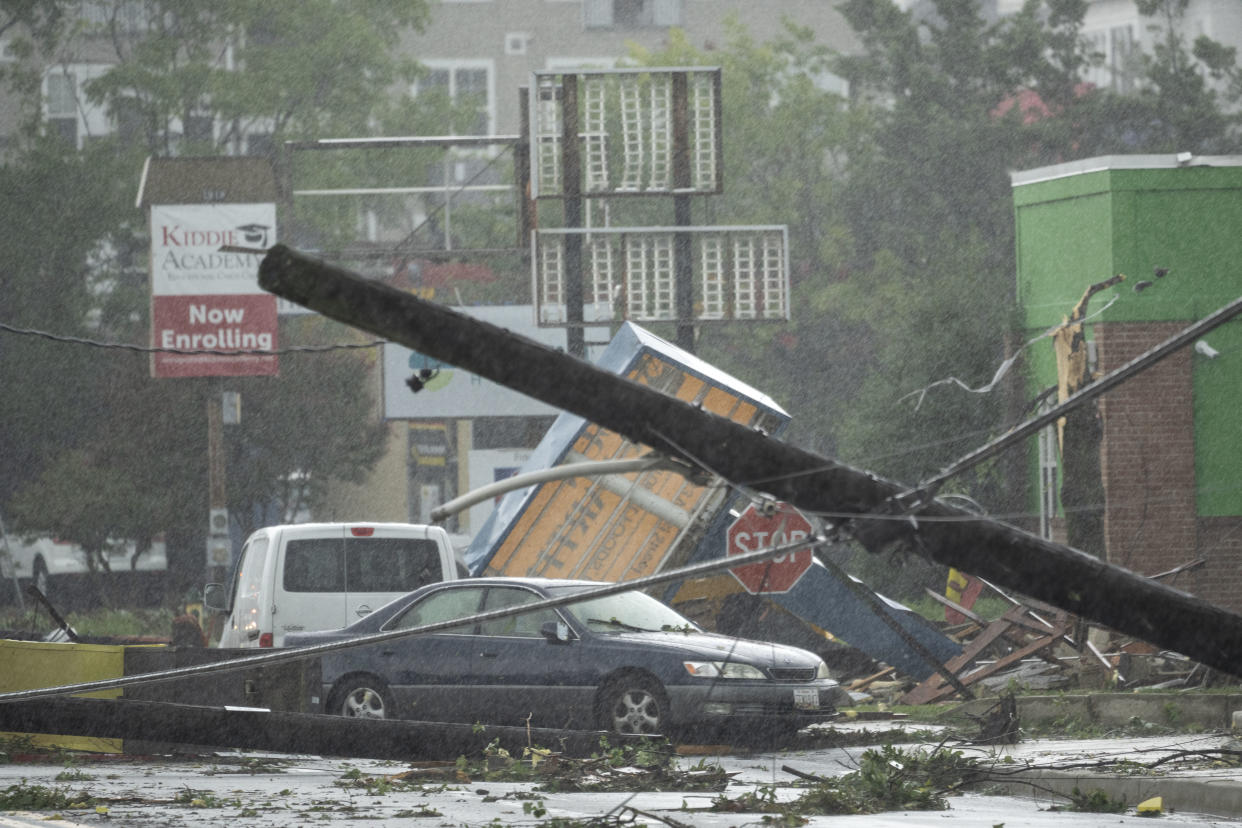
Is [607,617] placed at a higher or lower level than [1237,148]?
lower

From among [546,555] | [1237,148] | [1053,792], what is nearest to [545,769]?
[1053,792]

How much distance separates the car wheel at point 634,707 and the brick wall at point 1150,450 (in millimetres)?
10710

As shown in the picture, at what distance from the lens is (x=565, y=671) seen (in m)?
14.5

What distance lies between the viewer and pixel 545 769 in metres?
12.2

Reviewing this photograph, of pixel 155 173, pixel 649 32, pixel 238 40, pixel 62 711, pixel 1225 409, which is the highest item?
pixel 649 32

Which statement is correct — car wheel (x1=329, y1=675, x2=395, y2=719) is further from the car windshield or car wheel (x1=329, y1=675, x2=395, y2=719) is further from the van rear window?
the van rear window

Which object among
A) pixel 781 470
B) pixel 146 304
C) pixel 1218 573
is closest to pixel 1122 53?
pixel 146 304

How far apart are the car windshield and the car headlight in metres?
0.86

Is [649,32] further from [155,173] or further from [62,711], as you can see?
[62,711]

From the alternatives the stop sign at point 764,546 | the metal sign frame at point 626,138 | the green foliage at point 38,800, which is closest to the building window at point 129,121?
the metal sign frame at point 626,138

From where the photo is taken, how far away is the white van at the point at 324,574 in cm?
1669

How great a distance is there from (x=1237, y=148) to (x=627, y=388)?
43568 mm

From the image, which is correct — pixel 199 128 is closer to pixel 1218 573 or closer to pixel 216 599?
pixel 1218 573

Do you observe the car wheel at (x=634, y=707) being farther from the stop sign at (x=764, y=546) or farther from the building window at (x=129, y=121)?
the building window at (x=129, y=121)
